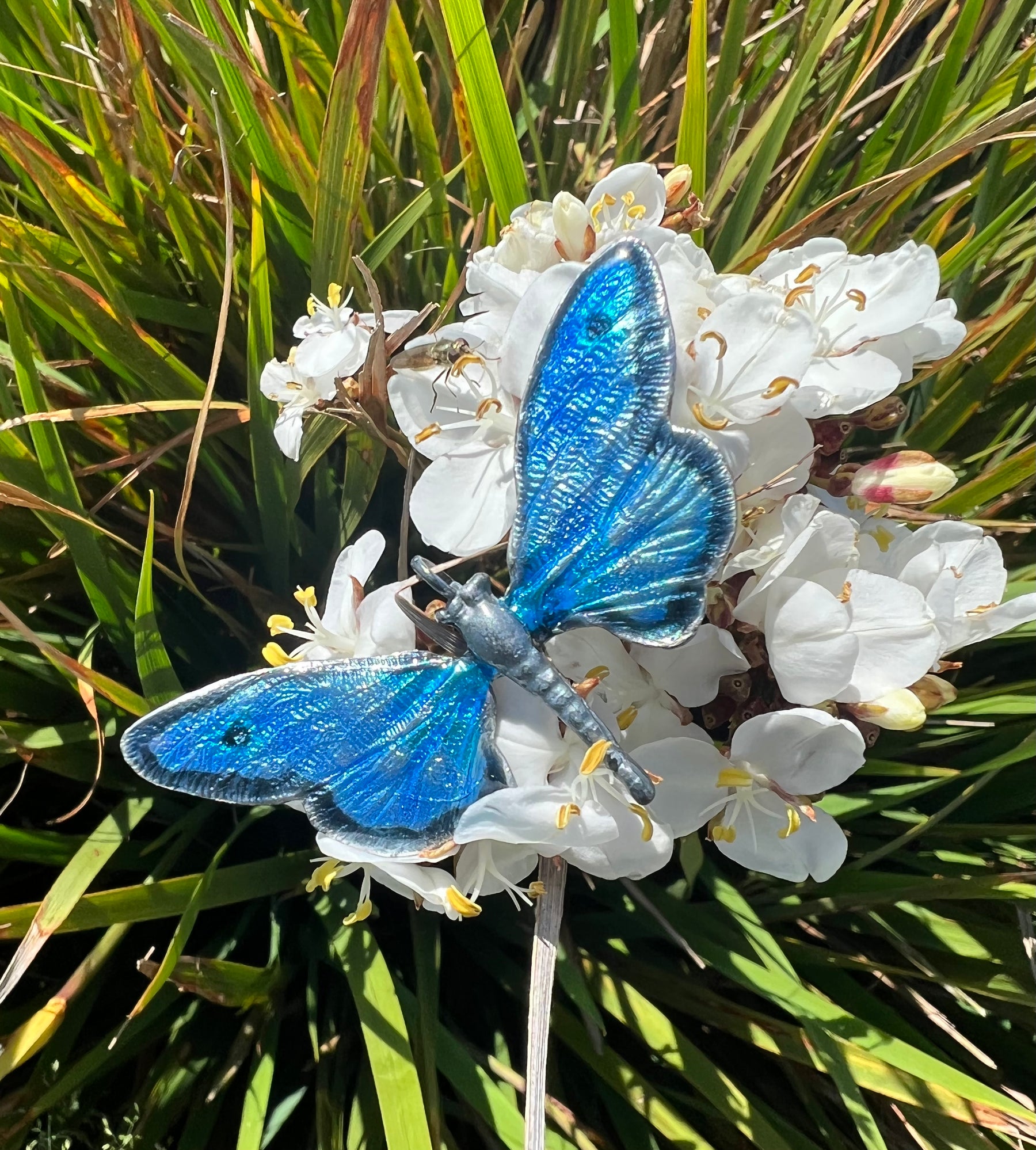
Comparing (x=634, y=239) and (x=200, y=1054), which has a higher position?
(x=634, y=239)

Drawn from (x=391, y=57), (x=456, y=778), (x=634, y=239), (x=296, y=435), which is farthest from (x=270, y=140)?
(x=456, y=778)

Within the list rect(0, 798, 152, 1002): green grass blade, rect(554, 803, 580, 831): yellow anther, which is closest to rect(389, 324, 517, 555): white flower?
rect(554, 803, 580, 831): yellow anther

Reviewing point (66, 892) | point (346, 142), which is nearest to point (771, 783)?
point (66, 892)

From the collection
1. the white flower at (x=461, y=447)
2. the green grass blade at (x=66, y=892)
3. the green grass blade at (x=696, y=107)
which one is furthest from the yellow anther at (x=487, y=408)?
the green grass blade at (x=66, y=892)

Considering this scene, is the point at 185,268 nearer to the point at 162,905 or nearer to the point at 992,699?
the point at 162,905

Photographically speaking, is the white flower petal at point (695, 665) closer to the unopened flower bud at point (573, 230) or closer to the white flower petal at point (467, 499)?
the white flower petal at point (467, 499)

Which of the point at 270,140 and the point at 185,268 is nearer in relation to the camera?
the point at 270,140
